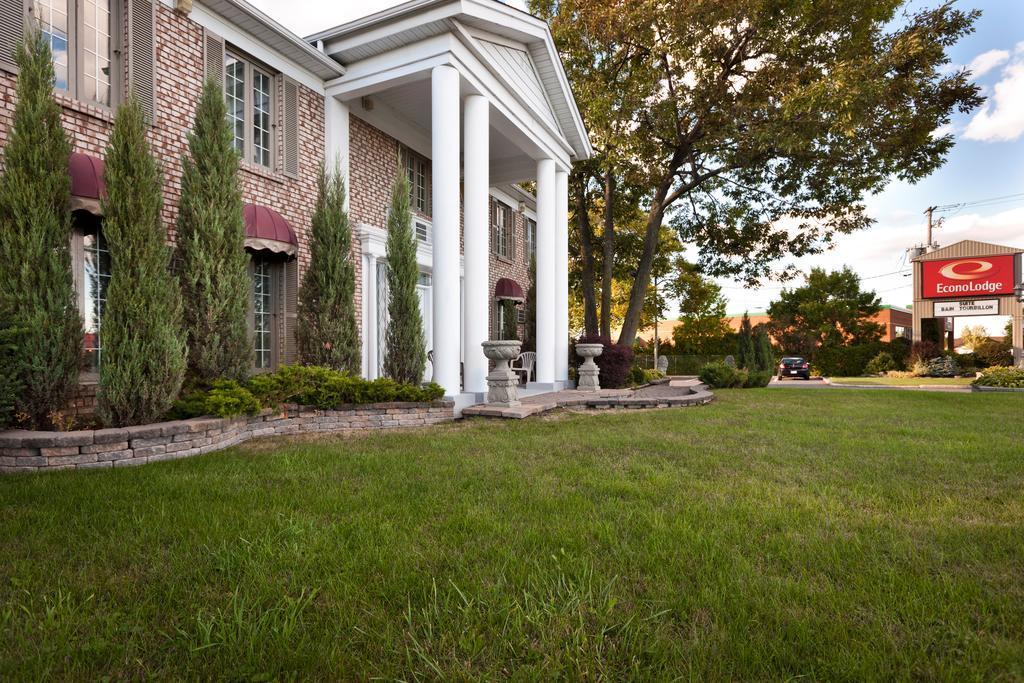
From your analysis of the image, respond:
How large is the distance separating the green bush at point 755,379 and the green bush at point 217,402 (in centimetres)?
1587

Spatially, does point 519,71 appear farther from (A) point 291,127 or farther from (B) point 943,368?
(B) point 943,368

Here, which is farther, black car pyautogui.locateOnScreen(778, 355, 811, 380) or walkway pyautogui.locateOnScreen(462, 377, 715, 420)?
black car pyautogui.locateOnScreen(778, 355, 811, 380)

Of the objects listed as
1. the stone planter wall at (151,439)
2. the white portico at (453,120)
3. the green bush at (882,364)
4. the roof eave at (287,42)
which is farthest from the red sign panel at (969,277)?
the stone planter wall at (151,439)

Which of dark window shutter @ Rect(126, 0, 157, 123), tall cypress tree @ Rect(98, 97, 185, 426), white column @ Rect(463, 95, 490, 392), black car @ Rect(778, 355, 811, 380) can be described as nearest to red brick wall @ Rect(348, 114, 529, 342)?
white column @ Rect(463, 95, 490, 392)

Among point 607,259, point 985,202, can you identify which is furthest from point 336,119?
point 985,202

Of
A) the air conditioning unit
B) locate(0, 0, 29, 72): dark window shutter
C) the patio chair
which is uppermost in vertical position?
locate(0, 0, 29, 72): dark window shutter

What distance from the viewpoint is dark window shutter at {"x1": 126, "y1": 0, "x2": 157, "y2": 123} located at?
6750mm

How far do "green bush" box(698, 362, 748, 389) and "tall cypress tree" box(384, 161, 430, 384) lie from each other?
11.7m

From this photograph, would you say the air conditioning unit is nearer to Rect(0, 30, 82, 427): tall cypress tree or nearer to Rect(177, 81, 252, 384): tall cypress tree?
Rect(177, 81, 252, 384): tall cypress tree

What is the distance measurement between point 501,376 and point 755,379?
40.1 ft

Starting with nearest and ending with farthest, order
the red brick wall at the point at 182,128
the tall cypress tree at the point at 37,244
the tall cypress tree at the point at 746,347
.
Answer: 1. the tall cypress tree at the point at 37,244
2. the red brick wall at the point at 182,128
3. the tall cypress tree at the point at 746,347

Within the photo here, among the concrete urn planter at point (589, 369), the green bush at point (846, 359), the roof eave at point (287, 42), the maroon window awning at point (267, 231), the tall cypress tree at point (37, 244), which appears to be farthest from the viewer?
the green bush at point (846, 359)

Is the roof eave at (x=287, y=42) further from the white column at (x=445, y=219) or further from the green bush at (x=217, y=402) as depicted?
the green bush at (x=217, y=402)

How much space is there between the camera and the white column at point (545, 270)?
12.5 meters
